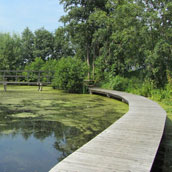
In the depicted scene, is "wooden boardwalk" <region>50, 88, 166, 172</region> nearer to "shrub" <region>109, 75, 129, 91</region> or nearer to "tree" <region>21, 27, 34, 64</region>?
"shrub" <region>109, 75, 129, 91</region>

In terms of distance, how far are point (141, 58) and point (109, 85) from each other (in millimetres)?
3133

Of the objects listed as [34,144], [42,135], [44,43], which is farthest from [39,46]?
A: [34,144]

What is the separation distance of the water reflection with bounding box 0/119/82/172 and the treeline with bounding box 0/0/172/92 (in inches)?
301

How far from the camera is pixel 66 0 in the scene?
58.7ft

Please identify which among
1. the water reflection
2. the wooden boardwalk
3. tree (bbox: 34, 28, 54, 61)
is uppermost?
tree (bbox: 34, 28, 54, 61)

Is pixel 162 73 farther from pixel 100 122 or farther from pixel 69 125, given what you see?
pixel 69 125

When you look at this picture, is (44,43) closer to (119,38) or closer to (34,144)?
(119,38)

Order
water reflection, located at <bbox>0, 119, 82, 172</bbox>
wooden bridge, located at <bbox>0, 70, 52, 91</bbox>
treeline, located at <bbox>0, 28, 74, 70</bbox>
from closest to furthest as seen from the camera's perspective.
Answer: water reflection, located at <bbox>0, 119, 82, 172</bbox> < wooden bridge, located at <bbox>0, 70, 52, 91</bbox> < treeline, located at <bbox>0, 28, 74, 70</bbox>

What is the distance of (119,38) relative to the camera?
47.4 ft

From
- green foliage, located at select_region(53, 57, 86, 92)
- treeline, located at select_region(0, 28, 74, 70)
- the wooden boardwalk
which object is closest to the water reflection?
the wooden boardwalk

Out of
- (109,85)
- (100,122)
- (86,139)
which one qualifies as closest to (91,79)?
(109,85)

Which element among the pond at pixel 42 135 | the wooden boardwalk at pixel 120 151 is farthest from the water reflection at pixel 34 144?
the wooden boardwalk at pixel 120 151

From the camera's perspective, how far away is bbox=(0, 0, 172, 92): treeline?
1160cm

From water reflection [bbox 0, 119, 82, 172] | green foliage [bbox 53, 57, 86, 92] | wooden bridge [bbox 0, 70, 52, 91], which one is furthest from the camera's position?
wooden bridge [bbox 0, 70, 52, 91]
